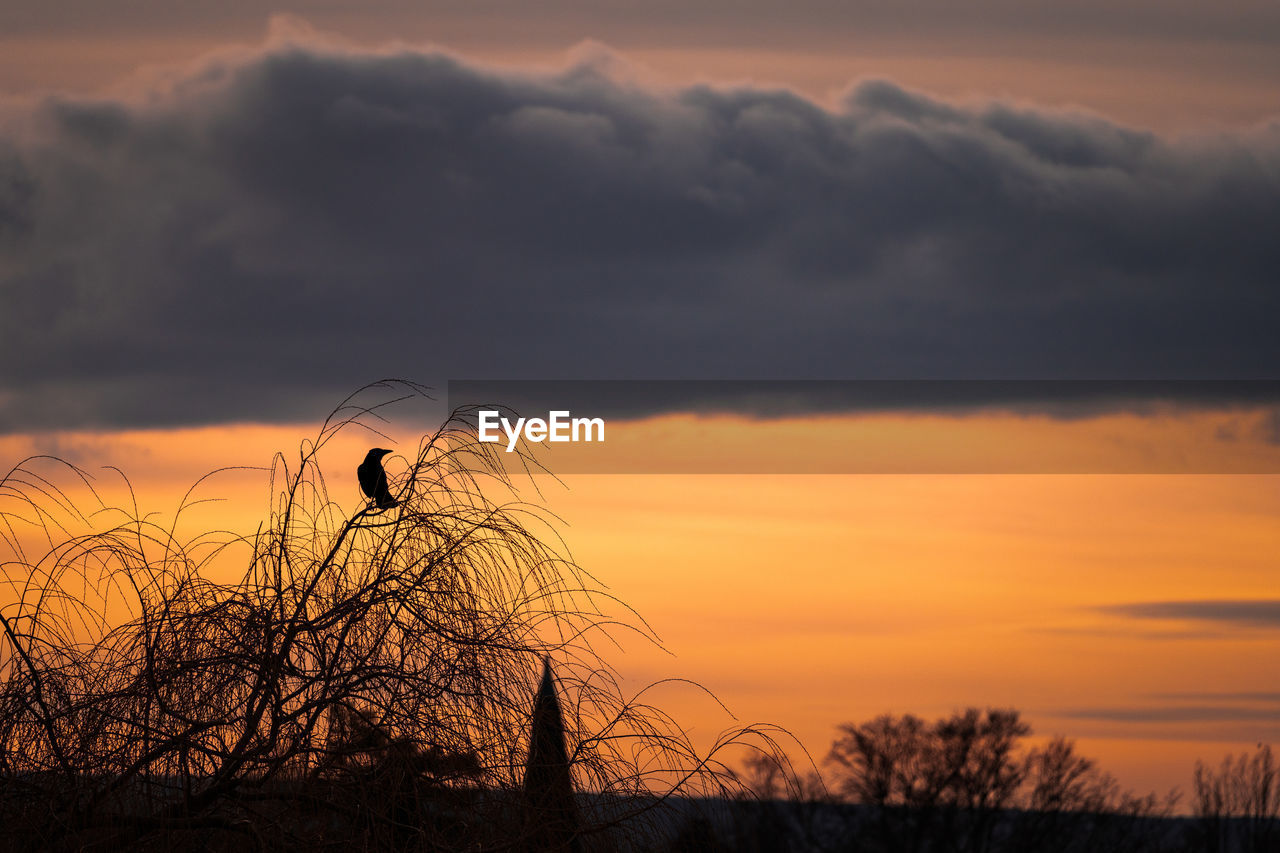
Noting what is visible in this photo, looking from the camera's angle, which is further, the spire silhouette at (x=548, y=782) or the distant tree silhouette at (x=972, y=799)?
the distant tree silhouette at (x=972, y=799)

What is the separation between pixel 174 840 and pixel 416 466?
214 centimetres

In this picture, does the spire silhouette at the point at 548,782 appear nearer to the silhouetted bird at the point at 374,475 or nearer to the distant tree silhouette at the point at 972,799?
the silhouetted bird at the point at 374,475

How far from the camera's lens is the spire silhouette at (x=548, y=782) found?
698cm

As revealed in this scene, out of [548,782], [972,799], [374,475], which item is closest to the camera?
[548,782]

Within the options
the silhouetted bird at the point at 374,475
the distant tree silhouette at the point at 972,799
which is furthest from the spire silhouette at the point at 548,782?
the distant tree silhouette at the point at 972,799

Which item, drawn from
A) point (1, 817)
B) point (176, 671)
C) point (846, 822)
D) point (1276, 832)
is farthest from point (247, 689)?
point (1276, 832)

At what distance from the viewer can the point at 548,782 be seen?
727 cm

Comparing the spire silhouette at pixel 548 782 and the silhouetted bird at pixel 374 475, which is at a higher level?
the silhouetted bird at pixel 374 475

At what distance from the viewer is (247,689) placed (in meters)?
7.16

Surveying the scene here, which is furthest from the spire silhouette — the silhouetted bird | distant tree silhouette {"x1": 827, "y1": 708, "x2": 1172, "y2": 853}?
distant tree silhouette {"x1": 827, "y1": 708, "x2": 1172, "y2": 853}

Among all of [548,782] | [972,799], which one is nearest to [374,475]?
[548,782]

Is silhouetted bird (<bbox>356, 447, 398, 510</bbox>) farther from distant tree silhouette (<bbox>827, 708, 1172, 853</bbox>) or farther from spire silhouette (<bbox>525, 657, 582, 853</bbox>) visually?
distant tree silhouette (<bbox>827, 708, 1172, 853</bbox>)

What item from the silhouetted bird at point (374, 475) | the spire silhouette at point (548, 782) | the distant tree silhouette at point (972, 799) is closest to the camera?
the spire silhouette at point (548, 782)

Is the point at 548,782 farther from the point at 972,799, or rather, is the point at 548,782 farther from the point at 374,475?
the point at 972,799
